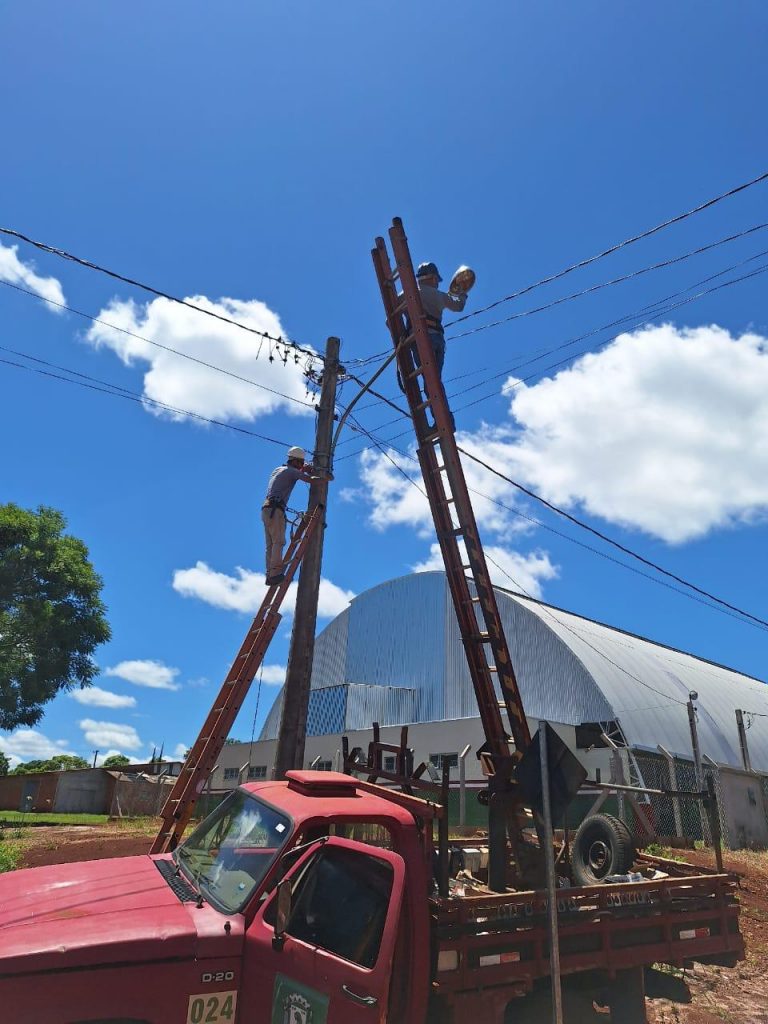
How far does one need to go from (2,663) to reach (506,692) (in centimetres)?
2459

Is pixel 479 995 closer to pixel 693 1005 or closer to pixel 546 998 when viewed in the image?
pixel 546 998

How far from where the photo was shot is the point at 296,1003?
3424mm

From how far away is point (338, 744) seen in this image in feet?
84.2

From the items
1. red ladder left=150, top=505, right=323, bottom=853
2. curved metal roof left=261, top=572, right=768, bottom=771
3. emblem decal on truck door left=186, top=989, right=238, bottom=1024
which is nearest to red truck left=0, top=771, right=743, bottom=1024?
emblem decal on truck door left=186, top=989, right=238, bottom=1024

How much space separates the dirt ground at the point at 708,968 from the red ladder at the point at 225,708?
4.36 meters

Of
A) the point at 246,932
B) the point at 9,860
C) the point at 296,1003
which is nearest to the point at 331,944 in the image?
the point at 296,1003

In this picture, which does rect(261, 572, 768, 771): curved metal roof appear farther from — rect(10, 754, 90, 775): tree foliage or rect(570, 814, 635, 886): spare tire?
rect(10, 754, 90, 775): tree foliage

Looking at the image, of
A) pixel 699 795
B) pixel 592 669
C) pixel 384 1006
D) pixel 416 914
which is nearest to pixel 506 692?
pixel 699 795

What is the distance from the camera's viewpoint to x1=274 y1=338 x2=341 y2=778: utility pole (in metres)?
8.62

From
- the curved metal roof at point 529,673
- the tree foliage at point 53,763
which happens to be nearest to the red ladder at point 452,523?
the curved metal roof at point 529,673

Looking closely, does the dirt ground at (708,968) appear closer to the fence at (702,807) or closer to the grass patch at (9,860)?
the grass patch at (9,860)

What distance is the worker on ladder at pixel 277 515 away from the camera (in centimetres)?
937

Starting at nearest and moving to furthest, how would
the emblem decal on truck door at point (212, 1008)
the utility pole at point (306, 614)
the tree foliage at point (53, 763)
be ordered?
1. the emblem decal on truck door at point (212, 1008)
2. the utility pole at point (306, 614)
3. the tree foliage at point (53, 763)

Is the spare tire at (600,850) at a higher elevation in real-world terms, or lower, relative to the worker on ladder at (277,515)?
Result: lower
